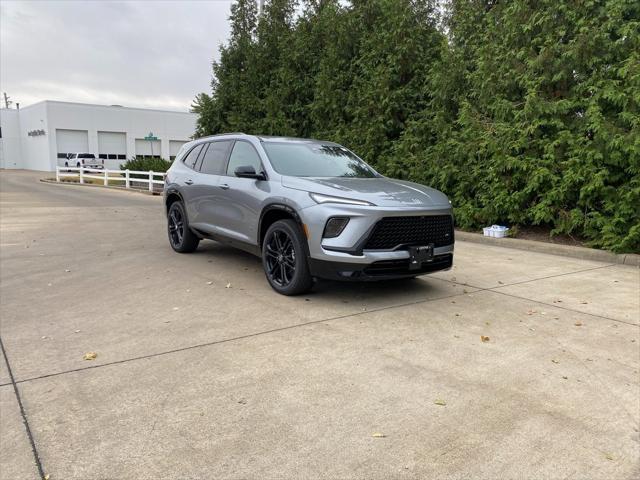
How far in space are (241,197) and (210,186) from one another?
3.03ft

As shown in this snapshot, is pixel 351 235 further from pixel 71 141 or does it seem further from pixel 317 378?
pixel 71 141

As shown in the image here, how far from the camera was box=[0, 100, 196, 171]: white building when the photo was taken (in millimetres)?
51219

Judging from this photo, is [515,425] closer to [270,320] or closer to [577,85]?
[270,320]

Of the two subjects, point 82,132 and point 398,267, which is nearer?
point 398,267

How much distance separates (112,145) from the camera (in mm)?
54938

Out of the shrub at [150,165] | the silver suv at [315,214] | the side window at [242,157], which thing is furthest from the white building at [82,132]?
the silver suv at [315,214]

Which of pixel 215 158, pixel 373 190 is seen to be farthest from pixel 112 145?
pixel 373 190

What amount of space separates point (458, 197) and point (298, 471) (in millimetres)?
9008

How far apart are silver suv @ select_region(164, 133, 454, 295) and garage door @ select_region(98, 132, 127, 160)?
172ft

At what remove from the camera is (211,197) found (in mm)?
6969

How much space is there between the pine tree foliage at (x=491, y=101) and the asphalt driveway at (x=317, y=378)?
98.3 inches

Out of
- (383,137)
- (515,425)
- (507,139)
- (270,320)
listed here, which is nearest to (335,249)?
(270,320)

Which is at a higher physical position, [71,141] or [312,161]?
[312,161]

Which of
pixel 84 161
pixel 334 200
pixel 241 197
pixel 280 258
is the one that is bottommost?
pixel 84 161
